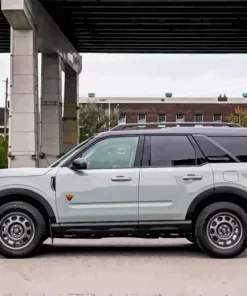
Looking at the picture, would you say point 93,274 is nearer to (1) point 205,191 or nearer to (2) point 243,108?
(1) point 205,191

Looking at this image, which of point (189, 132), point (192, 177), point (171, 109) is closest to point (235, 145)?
point (189, 132)

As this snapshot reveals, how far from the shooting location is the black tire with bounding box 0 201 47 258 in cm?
837

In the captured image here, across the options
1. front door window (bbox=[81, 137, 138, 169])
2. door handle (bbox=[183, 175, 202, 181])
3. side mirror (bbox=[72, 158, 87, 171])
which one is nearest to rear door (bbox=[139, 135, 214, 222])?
door handle (bbox=[183, 175, 202, 181])

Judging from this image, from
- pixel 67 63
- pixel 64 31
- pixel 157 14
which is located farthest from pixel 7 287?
pixel 67 63

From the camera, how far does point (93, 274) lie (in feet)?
24.0

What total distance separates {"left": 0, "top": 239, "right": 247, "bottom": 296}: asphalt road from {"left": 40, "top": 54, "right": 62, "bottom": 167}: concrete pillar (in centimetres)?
2101

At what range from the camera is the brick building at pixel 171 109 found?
258 ft

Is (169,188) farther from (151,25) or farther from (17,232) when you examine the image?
(151,25)

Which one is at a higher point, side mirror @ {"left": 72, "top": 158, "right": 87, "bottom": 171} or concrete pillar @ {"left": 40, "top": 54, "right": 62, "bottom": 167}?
concrete pillar @ {"left": 40, "top": 54, "right": 62, "bottom": 167}

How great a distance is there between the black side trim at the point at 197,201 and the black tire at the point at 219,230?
13cm

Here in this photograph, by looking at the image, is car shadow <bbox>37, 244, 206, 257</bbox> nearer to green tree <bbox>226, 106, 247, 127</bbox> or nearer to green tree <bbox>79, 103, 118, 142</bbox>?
green tree <bbox>79, 103, 118, 142</bbox>

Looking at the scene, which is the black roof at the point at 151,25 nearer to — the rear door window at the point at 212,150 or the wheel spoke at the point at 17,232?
the rear door window at the point at 212,150

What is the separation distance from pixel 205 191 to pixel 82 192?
5.71 feet

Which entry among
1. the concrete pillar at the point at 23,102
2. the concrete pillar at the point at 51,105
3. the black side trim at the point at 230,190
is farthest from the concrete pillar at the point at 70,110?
the black side trim at the point at 230,190
